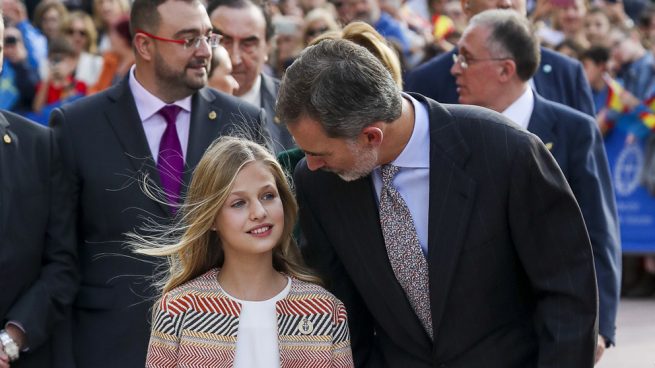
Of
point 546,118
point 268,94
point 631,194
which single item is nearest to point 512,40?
point 546,118

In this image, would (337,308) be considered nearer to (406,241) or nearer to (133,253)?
(406,241)

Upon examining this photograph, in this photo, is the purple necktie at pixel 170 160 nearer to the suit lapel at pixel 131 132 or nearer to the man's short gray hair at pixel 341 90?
the suit lapel at pixel 131 132

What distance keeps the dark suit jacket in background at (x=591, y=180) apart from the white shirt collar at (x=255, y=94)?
1.53 m

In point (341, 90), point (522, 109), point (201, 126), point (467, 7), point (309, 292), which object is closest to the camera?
point (341, 90)

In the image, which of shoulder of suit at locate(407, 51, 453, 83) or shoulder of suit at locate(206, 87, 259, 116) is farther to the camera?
shoulder of suit at locate(407, 51, 453, 83)

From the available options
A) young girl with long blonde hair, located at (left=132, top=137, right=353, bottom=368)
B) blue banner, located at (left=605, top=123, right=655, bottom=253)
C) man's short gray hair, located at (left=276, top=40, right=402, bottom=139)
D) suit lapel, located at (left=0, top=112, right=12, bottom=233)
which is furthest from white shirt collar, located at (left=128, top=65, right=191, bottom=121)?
blue banner, located at (left=605, top=123, right=655, bottom=253)

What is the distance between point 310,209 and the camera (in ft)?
13.9

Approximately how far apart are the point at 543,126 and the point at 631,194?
17.9 feet

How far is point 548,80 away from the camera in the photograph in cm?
646

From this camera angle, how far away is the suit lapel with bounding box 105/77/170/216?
5090 millimetres

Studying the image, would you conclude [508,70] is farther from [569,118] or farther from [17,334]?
[17,334]

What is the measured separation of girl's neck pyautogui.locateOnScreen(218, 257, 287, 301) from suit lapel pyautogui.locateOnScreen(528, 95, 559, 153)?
164cm

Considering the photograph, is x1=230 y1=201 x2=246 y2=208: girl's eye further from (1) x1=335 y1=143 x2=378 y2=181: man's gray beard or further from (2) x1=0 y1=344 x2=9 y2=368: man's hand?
(2) x1=0 y1=344 x2=9 y2=368: man's hand

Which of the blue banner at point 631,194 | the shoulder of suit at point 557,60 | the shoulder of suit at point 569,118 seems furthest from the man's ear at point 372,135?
the blue banner at point 631,194
